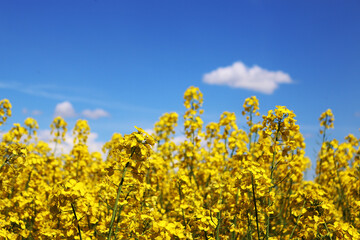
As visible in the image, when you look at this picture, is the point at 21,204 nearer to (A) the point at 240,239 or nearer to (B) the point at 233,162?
(A) the point at 240,239

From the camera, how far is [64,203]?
10.2 feet

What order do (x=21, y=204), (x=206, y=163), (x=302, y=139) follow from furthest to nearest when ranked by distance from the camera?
1. (x=302, y=139)
2. (x=206, y=163)
3. (x=21, y=204)

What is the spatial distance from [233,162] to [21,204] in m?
3.64

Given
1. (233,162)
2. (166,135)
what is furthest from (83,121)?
(233,162)

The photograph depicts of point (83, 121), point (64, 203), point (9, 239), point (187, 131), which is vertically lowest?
point (9, 239)

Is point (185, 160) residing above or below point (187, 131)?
below

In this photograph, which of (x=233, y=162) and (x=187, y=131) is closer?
(x=233, y=162)

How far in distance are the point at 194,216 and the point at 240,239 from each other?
5.52 ft

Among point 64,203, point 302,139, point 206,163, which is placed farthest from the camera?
point 302,139

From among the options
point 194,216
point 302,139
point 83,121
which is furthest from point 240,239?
point 83,121

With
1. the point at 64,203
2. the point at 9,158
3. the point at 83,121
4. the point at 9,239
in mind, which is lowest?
the point at 9,239

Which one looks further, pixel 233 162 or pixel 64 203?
pixel 233 162

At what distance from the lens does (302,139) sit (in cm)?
762

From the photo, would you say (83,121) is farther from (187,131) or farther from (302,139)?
(302,139)
